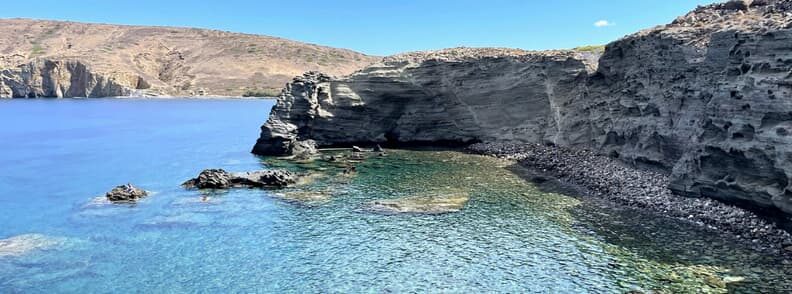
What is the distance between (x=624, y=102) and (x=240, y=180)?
37.0 metres

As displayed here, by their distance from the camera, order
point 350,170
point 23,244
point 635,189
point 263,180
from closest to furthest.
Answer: point 23,244 → point 635,189 → point 263,180 → point 350,170

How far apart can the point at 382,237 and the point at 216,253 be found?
9960 mm

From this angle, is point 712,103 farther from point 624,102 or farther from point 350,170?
point 350,170

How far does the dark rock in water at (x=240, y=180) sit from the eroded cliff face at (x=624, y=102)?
17676mm

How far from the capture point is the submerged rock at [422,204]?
4284 centimetres

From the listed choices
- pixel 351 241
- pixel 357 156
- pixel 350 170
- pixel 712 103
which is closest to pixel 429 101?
pixel 357 156

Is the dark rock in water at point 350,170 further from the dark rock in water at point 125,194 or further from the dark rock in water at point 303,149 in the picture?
the dark rock in water at point 125,194

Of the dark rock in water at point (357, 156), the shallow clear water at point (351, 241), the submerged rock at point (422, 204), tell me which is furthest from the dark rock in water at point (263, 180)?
the dark rock in water at point (357, 156)

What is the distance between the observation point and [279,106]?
244 feet

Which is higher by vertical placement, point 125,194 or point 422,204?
point 422,204

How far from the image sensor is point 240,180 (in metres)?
52.9

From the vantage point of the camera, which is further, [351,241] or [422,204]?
[422,204]

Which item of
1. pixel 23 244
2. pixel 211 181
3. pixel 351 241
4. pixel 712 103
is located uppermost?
pixel 712 103

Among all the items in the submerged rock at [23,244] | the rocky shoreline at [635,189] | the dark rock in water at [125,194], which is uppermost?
the rocky shoreline at [635,189]
